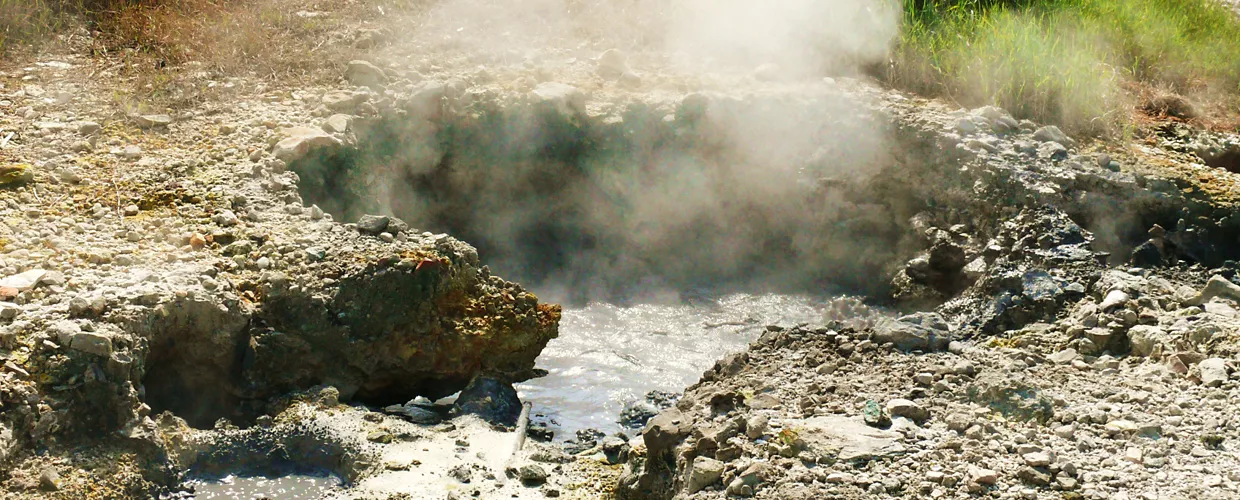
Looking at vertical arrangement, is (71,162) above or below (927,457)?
above

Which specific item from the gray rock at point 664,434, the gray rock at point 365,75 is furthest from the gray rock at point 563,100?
the gray rock at point 664,434

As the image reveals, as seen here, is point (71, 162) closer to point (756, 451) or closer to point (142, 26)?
point (142, 26)

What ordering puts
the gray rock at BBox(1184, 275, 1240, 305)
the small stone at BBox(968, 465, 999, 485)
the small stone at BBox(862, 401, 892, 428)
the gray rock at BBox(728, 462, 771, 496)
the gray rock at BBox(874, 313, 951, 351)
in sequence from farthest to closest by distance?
1. the gray rock at BBox(1184, 275, 1240, 305)
2. the gray rock at BBox(874, 313, 951, 351)
3. the small stone at BBox(862, 401, 892, 428)
4. the gray rock at BBox(728, 462, 771, 496)
5. the small stone at BBox(968, 465, 999, 485)

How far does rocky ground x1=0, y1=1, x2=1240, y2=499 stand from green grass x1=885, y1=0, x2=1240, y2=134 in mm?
308

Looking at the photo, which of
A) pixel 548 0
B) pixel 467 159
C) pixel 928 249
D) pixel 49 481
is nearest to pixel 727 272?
pixel 928 249

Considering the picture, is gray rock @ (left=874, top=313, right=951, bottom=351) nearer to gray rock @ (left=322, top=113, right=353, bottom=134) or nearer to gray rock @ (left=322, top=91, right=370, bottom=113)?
gray rock @ (left=322, top=113, right=353, bottom=134)

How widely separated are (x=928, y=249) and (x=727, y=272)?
3.25 ft

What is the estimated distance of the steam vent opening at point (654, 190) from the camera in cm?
582

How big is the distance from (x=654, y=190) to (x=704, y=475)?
2811mm

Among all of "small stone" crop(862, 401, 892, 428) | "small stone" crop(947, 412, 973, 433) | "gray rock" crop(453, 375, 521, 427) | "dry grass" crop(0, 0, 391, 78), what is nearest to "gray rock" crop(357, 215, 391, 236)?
"gray rock" crop(453, 375, 521, 427)

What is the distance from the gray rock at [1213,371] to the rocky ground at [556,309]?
0.02 metres

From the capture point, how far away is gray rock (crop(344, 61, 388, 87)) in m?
5.89

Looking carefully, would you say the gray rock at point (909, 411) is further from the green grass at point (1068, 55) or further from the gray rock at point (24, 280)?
the green grass at point (1068, 55)

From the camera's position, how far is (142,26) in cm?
640
